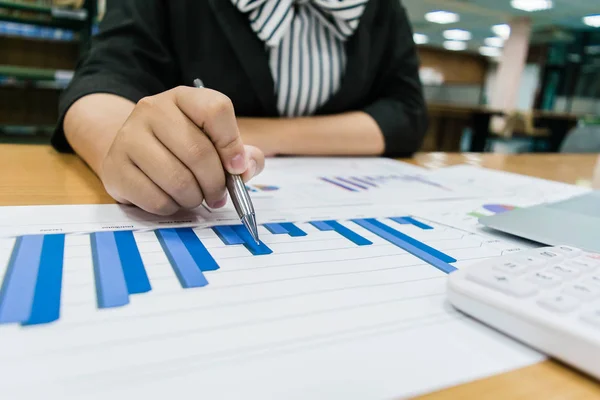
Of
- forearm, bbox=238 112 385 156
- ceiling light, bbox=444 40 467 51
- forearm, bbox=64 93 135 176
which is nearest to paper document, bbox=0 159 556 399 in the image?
forearm, bbox=64 93 135 176

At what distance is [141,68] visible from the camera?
571 millimetres

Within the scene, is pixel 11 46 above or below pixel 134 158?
above

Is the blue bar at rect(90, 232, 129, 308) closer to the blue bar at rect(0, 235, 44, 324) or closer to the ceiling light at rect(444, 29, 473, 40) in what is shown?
Result: the blue bar at rect(0, 235, 44, 324)

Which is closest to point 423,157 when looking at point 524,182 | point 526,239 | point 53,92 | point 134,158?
point 524,182

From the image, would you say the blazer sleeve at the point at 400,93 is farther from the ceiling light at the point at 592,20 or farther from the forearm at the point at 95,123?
the ceiling light at the point at 592,20

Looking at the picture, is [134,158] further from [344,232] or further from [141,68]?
[141,68]

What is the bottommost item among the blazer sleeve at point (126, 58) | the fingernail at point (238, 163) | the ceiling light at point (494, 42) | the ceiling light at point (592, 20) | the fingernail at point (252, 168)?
the fingernail at point (252, 168)

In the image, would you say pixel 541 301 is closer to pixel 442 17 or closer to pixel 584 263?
pixel 584 263

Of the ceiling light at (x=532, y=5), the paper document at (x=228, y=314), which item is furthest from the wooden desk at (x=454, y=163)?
the ceiling light at (x=532, y=5)

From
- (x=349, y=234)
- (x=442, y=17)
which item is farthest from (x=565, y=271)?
(x=442, y=17)

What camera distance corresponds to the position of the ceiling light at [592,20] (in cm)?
579

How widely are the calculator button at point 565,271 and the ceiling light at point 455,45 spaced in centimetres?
938

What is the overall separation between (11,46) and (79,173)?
2.88m

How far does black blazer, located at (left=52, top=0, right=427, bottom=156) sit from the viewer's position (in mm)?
543
